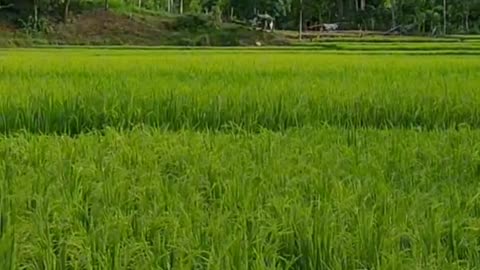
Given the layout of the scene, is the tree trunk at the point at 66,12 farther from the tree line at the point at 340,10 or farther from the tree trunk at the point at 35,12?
the tree trunk at the point at 35,12

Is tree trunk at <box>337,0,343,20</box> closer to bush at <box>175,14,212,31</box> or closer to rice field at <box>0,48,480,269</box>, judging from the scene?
bush at <box>175,14,212,31</box>

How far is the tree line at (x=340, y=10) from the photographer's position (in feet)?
101

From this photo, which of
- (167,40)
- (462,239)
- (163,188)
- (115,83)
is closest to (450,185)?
(462,239)

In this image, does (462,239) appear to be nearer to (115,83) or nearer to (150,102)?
(150,102)

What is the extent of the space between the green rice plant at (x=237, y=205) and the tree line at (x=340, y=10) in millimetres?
27564

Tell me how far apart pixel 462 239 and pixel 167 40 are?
2787 cm

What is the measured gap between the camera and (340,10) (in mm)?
40500

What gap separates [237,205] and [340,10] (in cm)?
3953

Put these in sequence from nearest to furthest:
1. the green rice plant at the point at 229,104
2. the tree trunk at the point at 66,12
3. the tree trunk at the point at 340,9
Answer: the green rice plant at the point at 229,104 → the tree trunk at the point at 66,12 → the tree trunk at the point at 340,9

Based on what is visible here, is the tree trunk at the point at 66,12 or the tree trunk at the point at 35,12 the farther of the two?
the tree trunk at the point at 66,12

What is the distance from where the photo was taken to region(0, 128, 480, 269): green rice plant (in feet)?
5.31

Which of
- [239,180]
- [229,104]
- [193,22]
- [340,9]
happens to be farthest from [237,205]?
[340,9]

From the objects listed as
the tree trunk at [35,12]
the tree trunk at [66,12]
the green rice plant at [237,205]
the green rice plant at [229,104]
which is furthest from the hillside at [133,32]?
the green rice plant at [237,205]

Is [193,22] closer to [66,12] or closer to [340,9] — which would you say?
[66,12]
